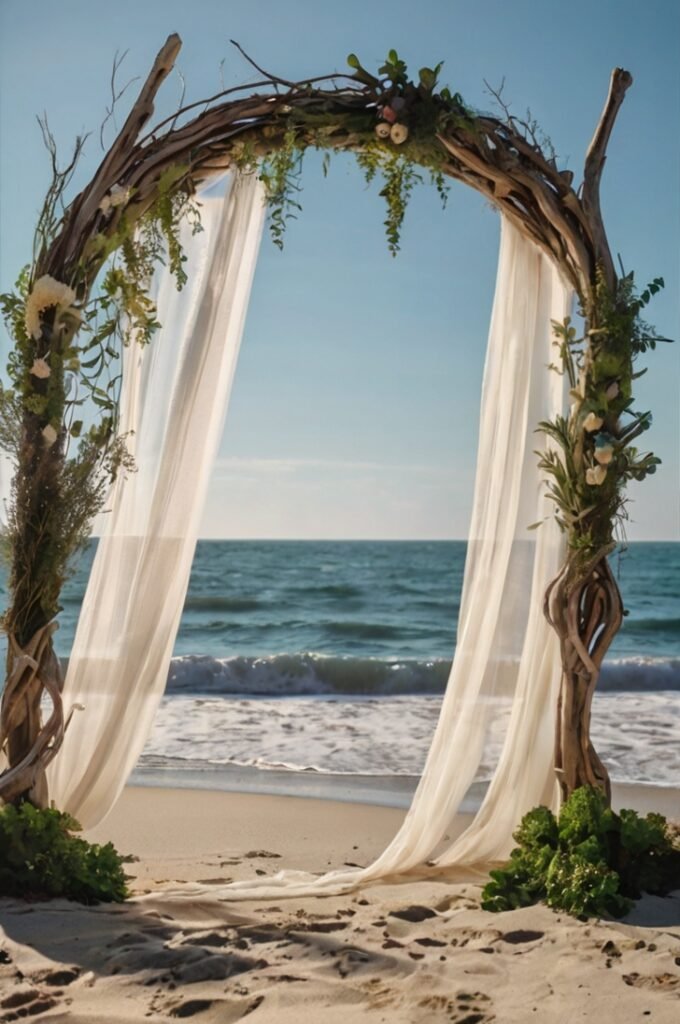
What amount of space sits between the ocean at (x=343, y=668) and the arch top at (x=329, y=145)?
1124 mm

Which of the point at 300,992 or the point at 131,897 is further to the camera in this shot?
the point at 131,897

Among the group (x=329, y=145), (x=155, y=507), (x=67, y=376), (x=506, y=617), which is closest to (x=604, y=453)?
(x=506, y=617)

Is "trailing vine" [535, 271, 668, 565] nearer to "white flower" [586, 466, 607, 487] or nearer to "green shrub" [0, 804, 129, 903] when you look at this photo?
"white flower" [586, 466, 607, 487]

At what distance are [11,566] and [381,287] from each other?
516 inches

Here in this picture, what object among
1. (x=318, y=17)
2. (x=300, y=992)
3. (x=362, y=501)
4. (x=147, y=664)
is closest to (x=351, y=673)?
(x=318, y=17)

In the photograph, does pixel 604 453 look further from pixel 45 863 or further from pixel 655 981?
pixel 45 863

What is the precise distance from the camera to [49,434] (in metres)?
2.91

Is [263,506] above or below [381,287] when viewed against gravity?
below

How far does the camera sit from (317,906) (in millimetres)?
2875

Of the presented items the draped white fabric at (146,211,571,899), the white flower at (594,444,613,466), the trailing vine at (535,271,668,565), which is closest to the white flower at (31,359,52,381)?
the draped white fabric at (146,211,571,899)

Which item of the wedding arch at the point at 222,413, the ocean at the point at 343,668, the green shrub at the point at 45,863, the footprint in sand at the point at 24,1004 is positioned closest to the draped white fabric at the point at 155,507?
the wedding arch at the point at 222,413

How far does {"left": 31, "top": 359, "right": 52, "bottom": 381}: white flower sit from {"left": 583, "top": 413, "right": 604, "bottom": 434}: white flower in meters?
1.52

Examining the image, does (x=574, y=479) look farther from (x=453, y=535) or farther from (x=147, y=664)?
(x=453, y=535)

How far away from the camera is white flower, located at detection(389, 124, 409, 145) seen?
301cm
